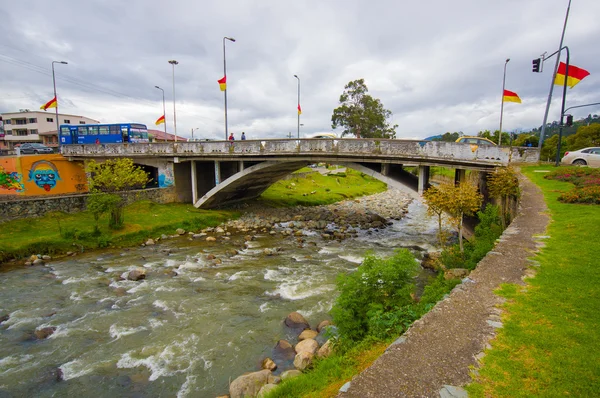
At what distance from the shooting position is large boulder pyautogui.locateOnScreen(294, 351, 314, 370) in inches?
336

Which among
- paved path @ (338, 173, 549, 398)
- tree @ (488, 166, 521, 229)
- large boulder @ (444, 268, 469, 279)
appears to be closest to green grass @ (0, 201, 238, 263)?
large boulder @ (444, 268, 469, 279)

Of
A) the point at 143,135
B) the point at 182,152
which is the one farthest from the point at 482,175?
the point at 143,135

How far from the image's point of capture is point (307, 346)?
9523 mm

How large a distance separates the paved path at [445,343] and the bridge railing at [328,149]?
11021 millimetres

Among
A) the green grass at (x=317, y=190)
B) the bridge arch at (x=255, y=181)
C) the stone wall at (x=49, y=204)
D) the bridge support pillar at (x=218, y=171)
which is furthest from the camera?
the green grass at (x=317, y=190)

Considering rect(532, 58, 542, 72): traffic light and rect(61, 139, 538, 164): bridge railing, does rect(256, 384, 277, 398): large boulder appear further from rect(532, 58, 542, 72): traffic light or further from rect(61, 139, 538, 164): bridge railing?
rect(532, 58, 542, 72): traffic light

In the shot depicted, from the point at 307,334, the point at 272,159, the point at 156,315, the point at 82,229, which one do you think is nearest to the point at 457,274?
the point at 307,334

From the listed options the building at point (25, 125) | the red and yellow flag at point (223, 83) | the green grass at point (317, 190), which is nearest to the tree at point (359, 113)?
the green grass at point (317, 190)

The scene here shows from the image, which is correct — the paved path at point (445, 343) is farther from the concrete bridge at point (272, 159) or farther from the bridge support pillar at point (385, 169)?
the bridge support pillar at point (385, 169)

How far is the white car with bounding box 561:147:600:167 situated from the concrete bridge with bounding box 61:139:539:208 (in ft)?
22.9

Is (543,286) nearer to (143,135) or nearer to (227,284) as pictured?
(227,284)

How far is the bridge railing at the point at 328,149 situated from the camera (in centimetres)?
1780

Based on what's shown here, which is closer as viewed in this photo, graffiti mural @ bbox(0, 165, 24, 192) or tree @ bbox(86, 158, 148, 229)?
tree @ bbox(86, 158, 148, 229)

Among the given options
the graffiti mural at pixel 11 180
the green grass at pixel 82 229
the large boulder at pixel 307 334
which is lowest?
the large boulder at pixel 307 334
